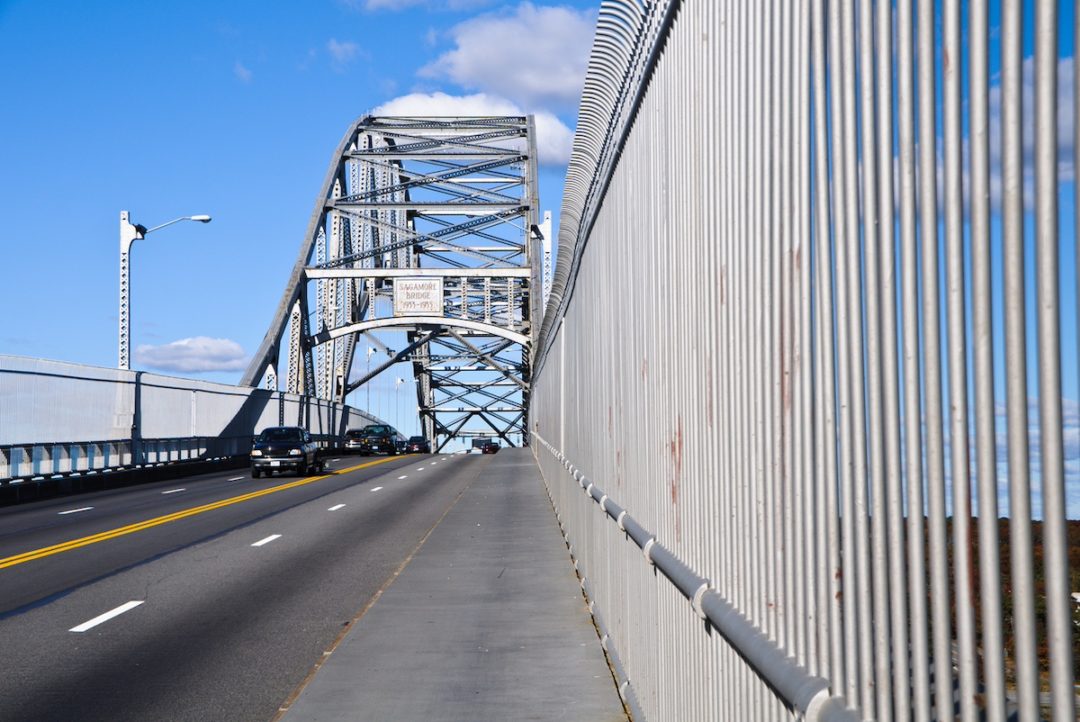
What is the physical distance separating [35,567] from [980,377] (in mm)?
15137

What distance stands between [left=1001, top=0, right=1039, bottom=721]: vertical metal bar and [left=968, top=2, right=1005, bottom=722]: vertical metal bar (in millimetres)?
81

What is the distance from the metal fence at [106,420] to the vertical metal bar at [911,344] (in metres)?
30.6

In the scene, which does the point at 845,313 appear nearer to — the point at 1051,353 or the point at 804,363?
the point at 804,363

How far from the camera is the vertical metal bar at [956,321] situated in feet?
6.87

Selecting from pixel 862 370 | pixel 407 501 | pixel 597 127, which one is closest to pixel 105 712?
pixel 597 127

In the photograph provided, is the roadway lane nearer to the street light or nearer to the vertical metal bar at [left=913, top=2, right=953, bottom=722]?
the street light

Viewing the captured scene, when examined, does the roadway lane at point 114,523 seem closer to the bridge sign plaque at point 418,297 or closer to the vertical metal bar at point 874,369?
the vertical metal bar at point 874,369

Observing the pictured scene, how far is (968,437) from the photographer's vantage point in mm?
2107

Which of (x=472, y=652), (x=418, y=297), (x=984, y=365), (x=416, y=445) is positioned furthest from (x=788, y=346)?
(x=416, y=445)

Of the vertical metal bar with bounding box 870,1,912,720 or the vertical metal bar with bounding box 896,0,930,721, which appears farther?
the vertical metal bar with bounding box 870,1,912,720

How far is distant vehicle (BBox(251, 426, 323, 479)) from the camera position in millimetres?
41469

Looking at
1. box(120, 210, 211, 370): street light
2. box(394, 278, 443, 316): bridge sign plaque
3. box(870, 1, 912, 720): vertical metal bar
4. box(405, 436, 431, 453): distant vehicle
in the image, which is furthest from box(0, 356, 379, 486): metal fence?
box(405, 436, 431, 453): distant vehicle

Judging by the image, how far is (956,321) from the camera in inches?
82.5

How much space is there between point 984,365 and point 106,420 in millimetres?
40447
